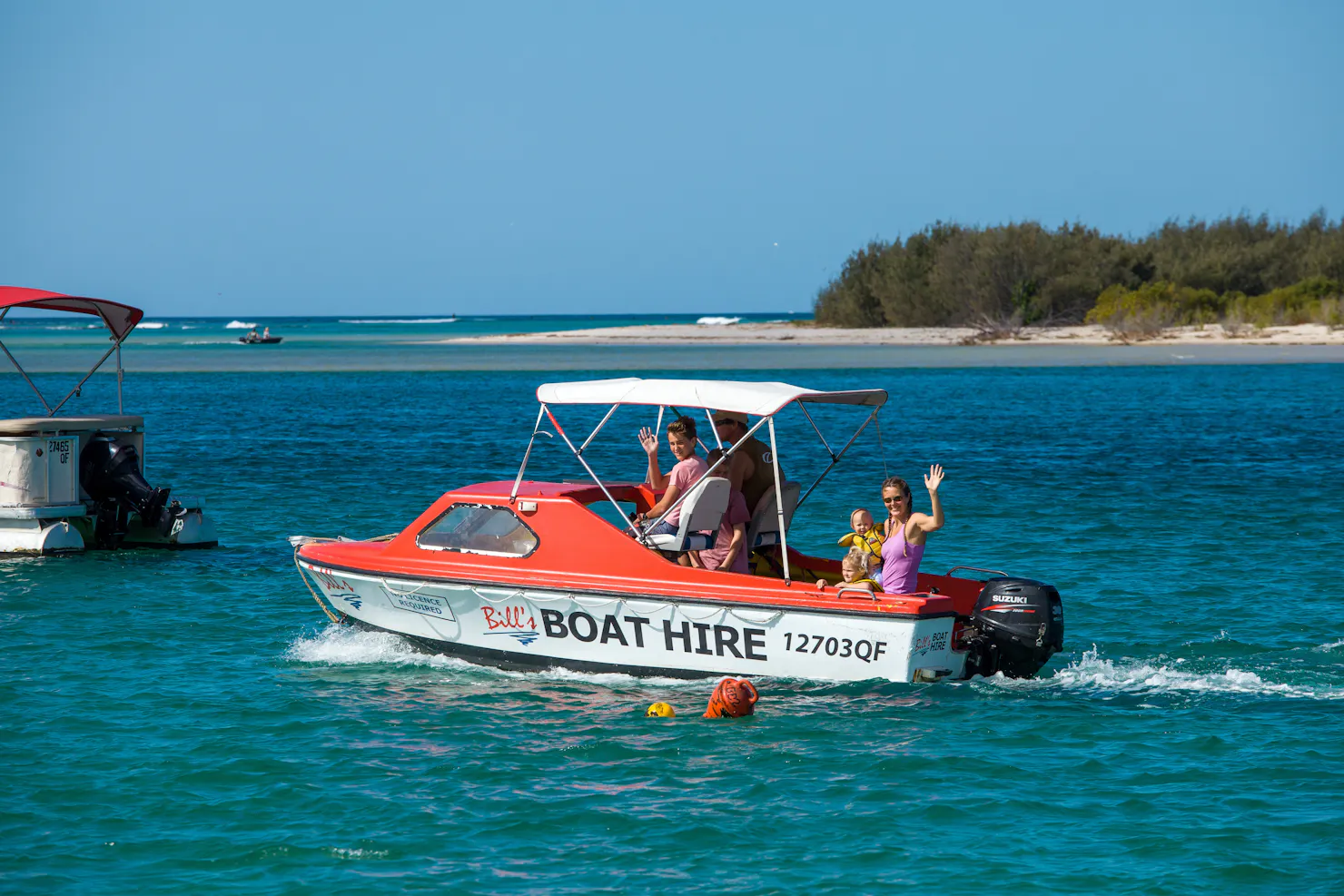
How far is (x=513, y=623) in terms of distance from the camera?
1102cm

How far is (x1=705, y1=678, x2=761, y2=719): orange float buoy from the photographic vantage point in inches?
388

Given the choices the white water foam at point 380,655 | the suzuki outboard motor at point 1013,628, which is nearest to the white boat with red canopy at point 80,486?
the white water foam at point 380,655

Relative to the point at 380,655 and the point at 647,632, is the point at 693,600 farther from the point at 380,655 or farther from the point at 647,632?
the point at 380,655

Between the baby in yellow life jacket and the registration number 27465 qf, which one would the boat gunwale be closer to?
the registration number 27465 qf

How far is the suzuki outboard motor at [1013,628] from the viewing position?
10258 millimetres

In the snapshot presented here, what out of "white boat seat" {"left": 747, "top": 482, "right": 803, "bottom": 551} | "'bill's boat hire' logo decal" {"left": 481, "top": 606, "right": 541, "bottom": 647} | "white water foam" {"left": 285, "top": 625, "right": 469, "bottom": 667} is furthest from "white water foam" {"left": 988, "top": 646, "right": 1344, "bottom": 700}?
"white water foam" {"left": 285, "top": 625, "right": 469, "bottom": 667}

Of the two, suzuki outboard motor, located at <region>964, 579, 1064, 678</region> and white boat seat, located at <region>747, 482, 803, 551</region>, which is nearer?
suzuki outboard motor, located at <region>964, 579, 1064, 678</region>

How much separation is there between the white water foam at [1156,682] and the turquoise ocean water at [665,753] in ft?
0.10

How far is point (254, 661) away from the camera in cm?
1191

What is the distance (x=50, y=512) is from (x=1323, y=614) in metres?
14.0

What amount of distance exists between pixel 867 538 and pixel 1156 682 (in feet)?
8.07

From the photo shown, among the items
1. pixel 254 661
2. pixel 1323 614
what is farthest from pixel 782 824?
pixel 1323 614

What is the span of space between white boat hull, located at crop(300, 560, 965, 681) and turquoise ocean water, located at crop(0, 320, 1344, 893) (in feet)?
0.63

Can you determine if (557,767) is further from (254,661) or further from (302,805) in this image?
(254,661)
